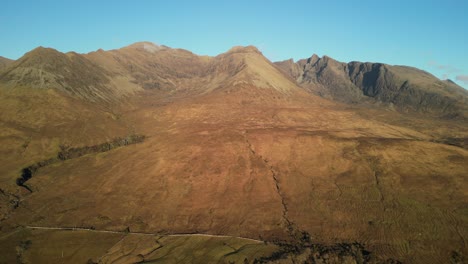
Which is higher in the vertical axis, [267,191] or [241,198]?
[267,191]

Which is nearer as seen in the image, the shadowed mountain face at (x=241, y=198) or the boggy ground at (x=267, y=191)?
the shadowed mountain face at (x=241, y=198)

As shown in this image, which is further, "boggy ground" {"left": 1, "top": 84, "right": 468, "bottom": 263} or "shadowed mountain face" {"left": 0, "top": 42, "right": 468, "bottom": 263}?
"boggy ground" {"left": 1, "top": 84, "right": 468, "bottom": 263}

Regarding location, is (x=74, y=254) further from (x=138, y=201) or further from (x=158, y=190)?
(x=158, y=190)

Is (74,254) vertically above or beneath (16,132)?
beneath

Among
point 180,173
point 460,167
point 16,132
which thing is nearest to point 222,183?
point 180,173

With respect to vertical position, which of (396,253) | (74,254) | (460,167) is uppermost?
(460,167)

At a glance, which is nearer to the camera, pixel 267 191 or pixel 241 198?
pixel 241 198

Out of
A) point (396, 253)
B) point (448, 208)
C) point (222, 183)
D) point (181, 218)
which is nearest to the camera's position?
point (396, 253)

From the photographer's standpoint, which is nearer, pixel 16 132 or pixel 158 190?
pixel 158 190

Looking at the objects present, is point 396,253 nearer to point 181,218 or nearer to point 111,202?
point 181,218

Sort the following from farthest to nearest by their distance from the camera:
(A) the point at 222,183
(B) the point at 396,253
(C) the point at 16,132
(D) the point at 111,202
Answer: (C) the point at 16,132, (A) the point at 222,183, (D) the point at 111,202, (B) the point at 396,253
